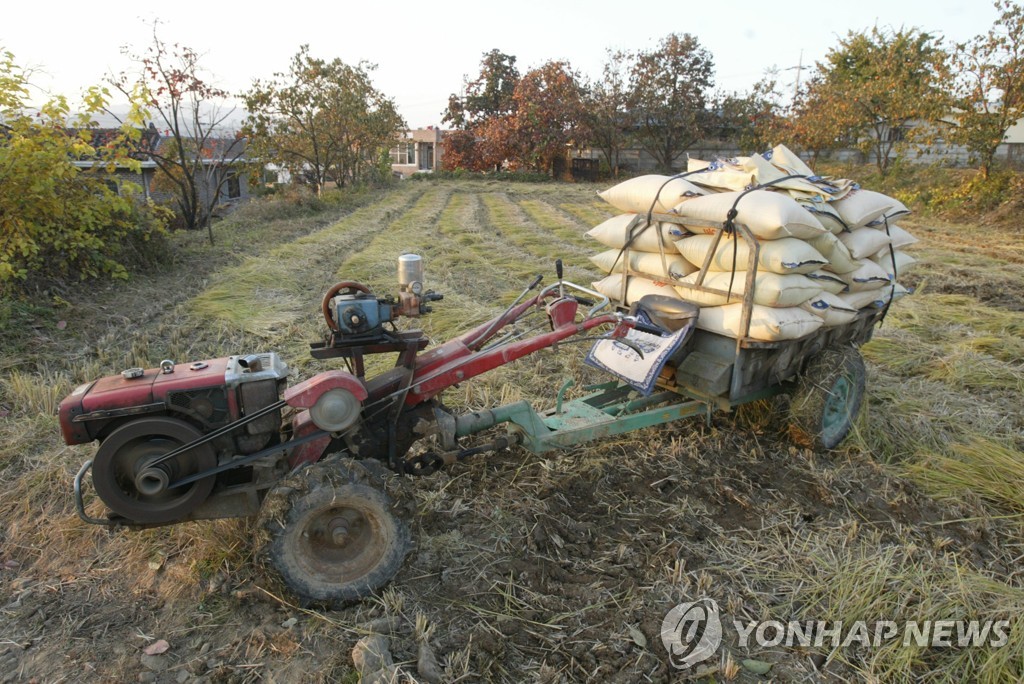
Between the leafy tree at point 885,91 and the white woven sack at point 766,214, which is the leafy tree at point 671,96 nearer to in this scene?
the leafy tree at point 885,91

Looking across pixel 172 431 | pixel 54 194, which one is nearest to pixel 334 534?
pixel 172 431

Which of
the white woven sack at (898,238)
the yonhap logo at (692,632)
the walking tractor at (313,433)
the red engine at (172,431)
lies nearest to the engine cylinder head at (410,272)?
the walking tractor at (313,433)

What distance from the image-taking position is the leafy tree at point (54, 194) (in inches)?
255

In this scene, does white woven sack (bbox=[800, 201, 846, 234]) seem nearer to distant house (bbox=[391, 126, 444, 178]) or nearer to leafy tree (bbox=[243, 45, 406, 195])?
leafy tree (bbox=[243, 45, 406, 195])

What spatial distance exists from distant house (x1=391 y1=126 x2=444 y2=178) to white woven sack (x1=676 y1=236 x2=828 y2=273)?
45458 mm

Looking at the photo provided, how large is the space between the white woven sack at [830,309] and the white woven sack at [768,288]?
7 cm

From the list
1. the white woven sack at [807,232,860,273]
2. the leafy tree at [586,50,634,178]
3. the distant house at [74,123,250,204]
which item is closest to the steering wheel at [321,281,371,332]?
the white woven sack at [807,232,860,273]

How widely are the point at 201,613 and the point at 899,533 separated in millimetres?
3372

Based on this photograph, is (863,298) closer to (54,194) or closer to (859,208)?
(859,208)

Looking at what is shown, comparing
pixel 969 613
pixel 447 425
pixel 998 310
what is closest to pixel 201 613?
pixel 447 425

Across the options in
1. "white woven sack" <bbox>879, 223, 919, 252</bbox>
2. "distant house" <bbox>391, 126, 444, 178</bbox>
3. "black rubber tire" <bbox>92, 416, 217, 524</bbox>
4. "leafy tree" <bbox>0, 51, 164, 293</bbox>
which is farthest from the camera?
"distant house" <bbox>391, 126, 444, 178</bbox>

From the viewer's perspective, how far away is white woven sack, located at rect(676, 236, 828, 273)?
12.3ft

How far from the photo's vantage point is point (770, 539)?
11.0 feet

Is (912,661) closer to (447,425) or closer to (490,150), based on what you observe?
(447,425)
